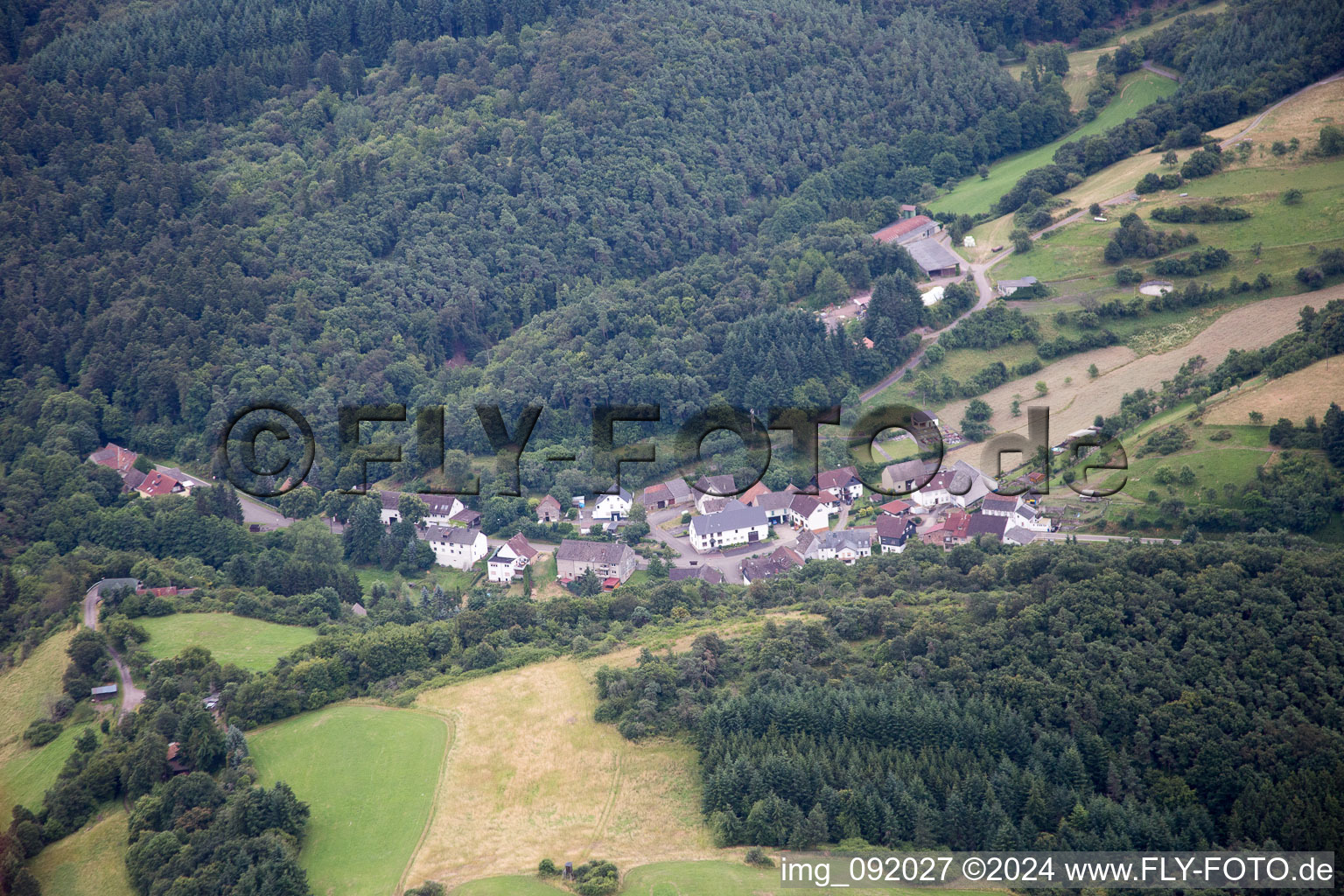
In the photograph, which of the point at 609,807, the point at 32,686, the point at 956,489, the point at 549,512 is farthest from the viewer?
the point at 549,512

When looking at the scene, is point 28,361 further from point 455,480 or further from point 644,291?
point 644,291

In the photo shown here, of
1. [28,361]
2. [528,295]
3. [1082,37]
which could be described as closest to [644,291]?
[528,295]


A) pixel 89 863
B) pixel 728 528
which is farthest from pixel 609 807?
pixel 728 528

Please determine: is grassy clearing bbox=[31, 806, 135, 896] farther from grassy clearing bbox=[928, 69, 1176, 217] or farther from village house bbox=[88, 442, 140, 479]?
grassy clearing bbox=[928, 69, 1176, 217]

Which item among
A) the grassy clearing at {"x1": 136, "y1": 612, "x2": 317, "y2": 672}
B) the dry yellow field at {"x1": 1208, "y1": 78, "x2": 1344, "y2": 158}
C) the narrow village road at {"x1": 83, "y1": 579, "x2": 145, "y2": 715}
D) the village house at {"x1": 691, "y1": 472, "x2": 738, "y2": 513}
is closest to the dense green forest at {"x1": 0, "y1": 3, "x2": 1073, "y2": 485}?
the village house at {"x1": 691, "y1": 472, "x2": 738, "y2": 513}

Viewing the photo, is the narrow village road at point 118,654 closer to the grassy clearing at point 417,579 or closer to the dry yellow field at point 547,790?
the dry yellow field at point 547,790

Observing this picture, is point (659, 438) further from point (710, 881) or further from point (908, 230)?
point (710, 881)

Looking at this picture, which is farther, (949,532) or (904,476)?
(904,476)
